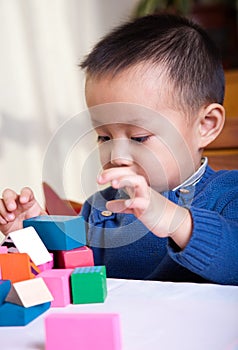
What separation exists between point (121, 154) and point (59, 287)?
21 cm

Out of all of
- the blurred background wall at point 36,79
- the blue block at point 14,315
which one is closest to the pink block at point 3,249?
the blue block at point 14,315

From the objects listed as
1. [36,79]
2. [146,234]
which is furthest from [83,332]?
[36,79]

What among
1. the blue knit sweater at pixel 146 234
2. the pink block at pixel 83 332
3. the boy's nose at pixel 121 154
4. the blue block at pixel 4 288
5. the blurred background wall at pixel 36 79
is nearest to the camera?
the pink block at pixel 83 332

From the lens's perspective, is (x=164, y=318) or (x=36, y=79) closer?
(x=164, y=318)

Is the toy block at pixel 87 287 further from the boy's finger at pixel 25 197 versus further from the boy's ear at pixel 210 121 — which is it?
the boy's ear at pixel 210 121

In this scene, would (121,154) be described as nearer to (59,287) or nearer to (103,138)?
(103,138)

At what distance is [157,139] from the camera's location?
843mm

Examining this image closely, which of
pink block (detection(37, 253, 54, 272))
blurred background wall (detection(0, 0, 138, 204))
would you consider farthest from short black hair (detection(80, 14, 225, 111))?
blurred background wall (detection(0, 0, 138, 204))

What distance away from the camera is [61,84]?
2289 mm

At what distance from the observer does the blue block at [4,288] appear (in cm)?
61

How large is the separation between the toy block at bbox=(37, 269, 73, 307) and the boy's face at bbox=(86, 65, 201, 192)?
0.18 metres

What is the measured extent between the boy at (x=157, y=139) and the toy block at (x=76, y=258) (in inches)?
3.6

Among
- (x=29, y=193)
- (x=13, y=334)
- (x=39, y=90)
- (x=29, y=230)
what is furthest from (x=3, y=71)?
(x=13, y=334)

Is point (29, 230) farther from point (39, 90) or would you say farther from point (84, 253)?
point (39, 90)
